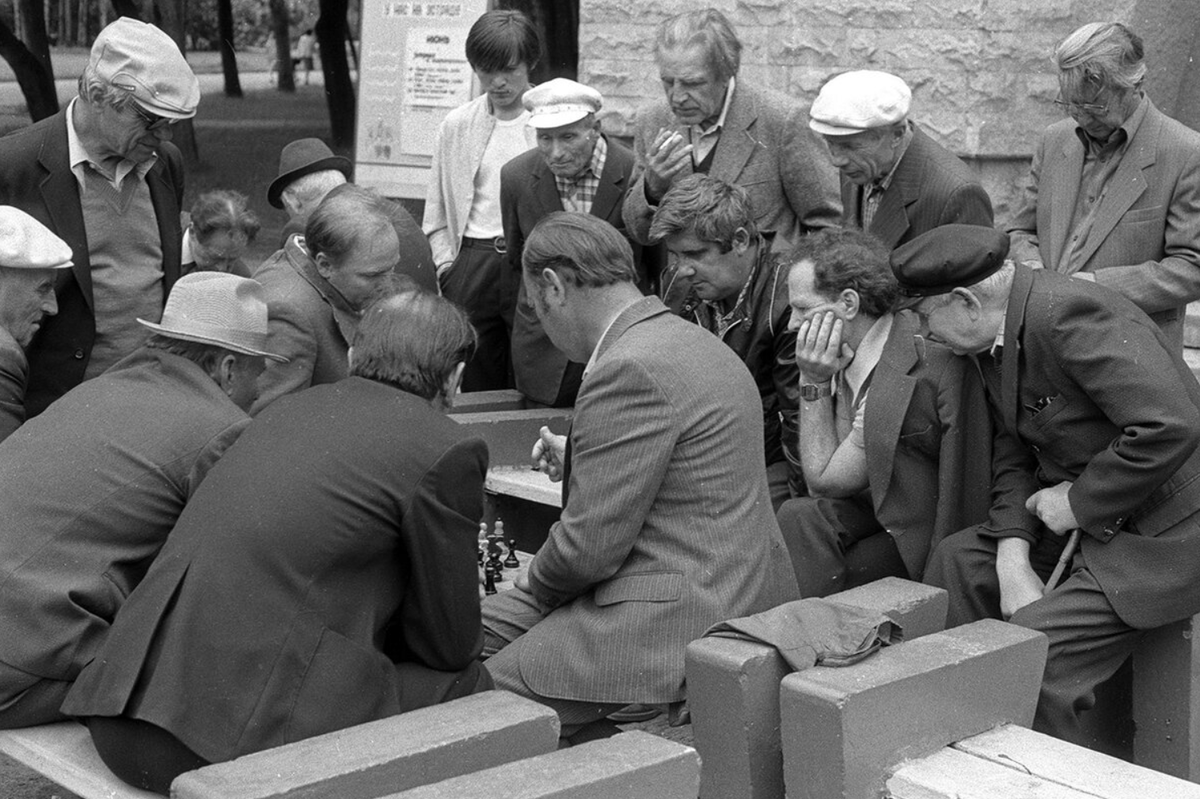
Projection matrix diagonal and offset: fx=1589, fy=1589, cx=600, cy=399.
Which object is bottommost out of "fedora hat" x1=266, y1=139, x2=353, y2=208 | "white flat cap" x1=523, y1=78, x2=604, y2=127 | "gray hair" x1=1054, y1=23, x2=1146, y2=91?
"fedora hat" x1=266, y1=139, x2=353, y2=208

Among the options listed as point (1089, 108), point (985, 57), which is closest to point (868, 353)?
point (1089, 108)

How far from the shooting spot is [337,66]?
15539 millimetres

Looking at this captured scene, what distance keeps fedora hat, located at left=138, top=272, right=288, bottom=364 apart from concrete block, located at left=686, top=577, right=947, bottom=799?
4.41 feet

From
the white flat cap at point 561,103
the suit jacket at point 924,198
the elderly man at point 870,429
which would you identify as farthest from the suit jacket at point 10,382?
the suit jacket at point 924,198

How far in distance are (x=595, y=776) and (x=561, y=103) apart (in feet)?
11.3

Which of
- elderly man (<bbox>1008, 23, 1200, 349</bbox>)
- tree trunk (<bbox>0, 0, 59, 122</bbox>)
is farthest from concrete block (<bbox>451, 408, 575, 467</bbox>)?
tree trunk (<bbox>0, 0, 59, 122</bbox>)

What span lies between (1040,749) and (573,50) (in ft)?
25.1

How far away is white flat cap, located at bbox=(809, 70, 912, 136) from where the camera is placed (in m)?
4.94

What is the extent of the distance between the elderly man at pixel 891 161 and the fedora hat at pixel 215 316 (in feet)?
6.59

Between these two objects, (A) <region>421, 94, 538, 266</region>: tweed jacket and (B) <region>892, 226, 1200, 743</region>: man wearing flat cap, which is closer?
(B) <region>892, 226, 1200, 743</region>: man wearing flat cap

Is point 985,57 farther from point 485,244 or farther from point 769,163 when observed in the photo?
point 485,244

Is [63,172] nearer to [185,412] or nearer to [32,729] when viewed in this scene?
[185,412]

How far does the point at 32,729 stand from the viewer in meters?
3.67

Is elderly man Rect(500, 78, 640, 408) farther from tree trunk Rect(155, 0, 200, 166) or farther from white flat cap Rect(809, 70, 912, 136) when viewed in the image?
tree trunk Rect(155, 0, 200, 166)
